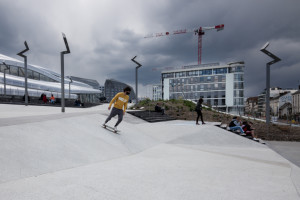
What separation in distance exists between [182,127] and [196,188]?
6646 mm

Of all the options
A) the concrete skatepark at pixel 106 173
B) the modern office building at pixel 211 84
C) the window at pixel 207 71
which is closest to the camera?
the concrete skatepark at pixel 106 173

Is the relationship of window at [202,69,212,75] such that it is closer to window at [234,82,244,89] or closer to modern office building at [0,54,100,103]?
window at [234,82,244,89]

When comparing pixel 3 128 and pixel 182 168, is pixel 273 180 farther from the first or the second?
pixel 3 128

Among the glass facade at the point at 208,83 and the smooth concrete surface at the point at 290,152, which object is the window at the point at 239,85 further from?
the smooth concrete surface at the point at 290,152

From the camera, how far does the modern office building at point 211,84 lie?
204 feet

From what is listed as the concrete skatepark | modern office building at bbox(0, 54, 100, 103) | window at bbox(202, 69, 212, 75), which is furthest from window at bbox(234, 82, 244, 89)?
the concrete skatepark

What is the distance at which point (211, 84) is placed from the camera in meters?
67.4

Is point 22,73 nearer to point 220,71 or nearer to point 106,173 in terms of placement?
point 106,173

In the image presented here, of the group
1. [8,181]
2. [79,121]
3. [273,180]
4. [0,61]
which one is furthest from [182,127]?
[0,61]

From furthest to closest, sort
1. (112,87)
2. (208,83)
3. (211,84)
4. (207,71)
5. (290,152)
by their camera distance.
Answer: (112,87) → (207,71) → (208,83) → (211,84) → (290,152)

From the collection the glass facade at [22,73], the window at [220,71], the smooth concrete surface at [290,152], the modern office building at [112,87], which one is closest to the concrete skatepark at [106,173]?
the smooth concrete surface at [290,152]

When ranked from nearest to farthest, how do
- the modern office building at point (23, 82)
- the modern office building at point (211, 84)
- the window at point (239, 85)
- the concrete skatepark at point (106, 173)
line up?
1. the concrete skatepark at point (106, 173)
2. the modern office building at point (23, 82)
3. the window at point (239, 85)
4. the modern office building at point (211, 84)

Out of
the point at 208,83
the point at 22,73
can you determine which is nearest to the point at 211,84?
the point at 208,83

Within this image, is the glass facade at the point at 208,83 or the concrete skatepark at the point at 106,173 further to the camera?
the glass facade at the point at 208,83
